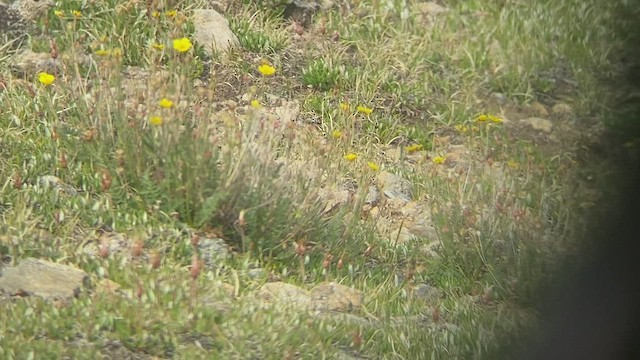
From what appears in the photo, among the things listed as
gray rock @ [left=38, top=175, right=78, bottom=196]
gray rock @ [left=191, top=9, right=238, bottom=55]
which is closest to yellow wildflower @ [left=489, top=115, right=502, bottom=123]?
gray rock @ [left=191, top=9, right=238, bottom=55]

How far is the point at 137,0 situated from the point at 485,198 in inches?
97.6

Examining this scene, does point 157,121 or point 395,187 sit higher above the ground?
point 157,121

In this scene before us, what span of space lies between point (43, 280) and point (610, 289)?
210 cm

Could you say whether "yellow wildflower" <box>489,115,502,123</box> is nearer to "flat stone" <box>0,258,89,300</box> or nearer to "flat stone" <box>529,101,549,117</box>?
"flat stone" <box>529,101,549,117</box>

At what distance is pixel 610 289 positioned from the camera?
12.5 feet

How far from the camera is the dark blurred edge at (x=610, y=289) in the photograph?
378 cm

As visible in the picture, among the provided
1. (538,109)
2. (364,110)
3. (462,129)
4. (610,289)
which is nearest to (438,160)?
(364,110)

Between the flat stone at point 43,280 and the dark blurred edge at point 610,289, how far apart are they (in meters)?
1.57

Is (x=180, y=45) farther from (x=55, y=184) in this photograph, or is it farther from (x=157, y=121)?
(x=55, y=184)

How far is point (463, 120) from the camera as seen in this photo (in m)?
6.72

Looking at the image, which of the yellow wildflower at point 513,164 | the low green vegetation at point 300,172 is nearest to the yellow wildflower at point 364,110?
the low green vegetation at point 300,172

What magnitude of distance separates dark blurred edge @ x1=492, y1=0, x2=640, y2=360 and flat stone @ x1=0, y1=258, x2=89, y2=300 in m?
1.57

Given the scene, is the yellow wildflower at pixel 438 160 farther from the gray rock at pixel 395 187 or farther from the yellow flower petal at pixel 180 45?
the yellow flower petal at pixel 180 45

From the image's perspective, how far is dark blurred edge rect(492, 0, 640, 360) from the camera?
3.78m
